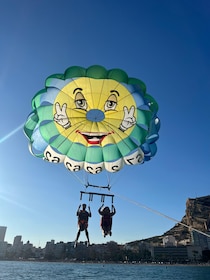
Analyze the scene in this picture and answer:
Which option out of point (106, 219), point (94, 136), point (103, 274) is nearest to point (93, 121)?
point (94, 136)

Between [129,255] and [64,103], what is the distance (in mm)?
147186

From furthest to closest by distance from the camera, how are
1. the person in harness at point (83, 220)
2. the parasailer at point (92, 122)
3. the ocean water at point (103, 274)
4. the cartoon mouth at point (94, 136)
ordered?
the ocean water at point (103, 274) → the cartoon mouth at point (94, 136) → the parasailer at point (92, 122) → the person in harness at point (83, 220)

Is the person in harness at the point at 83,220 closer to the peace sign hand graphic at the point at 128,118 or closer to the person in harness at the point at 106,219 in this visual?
Result: the person in harness at the point at 106,219

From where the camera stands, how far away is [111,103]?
1183 centimetres

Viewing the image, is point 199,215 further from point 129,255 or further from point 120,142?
point 120,142

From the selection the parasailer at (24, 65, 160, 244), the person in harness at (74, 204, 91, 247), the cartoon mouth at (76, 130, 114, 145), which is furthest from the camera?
the cartoon mouth at (76, 130, 114, 145)

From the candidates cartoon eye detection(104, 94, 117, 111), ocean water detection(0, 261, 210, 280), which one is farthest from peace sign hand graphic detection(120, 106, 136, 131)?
ocean water detection(0, 261, 210, 280)

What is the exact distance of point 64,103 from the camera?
1184 centimetres

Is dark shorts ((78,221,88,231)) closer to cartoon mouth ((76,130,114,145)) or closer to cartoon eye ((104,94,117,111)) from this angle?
cartoon mouth ((76,130,114,145))

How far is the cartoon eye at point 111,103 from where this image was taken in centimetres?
1173

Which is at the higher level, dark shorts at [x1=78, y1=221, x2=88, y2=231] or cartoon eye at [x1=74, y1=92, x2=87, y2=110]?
cartoon eye at [x1=74, y1=92, x2=87, y2=110]

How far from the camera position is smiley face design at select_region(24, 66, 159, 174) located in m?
11.6

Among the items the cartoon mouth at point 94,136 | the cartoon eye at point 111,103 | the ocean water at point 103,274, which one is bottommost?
the ocean water at point 103,274

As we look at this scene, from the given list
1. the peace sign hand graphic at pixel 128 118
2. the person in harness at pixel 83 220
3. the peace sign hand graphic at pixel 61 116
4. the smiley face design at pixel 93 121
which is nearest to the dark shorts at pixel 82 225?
the person in harness at pixel 83 220
